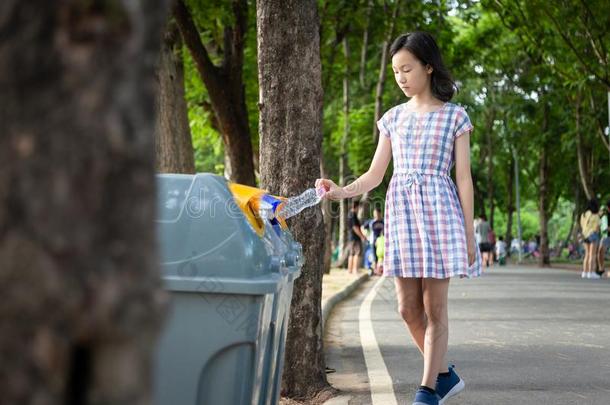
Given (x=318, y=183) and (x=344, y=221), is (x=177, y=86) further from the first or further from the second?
(x=344, y=221)

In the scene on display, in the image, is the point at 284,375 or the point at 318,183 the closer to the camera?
the point at 318,183

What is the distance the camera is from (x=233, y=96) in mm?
15906

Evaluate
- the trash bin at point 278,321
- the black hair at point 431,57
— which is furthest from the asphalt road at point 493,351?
the black hair at point 431,57

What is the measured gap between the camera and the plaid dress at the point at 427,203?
16.3 ft

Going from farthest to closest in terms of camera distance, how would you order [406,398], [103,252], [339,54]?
1. [339,54]
2. [406,398]
3. [103,252]

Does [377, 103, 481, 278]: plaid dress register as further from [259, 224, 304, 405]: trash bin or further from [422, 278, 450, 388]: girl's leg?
[259, 224, 304, 405]: trash bin

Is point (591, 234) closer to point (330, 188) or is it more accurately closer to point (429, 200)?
point (429, 200)

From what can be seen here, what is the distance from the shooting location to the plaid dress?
16.3 feet

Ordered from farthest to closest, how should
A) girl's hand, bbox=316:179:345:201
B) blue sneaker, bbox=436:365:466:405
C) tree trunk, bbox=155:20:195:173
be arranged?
1. tree trunk, bbox=155:20:195:173
2. blue sneaker, bbox=436:365:466:405
3. girl's hand, bbox=316:179:345:201

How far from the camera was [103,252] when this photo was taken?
1405mm

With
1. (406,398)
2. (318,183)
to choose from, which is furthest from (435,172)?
(406,398)

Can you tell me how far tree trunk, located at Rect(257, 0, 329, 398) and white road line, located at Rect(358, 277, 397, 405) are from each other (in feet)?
1.19

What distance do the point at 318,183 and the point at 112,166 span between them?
3.52 meters

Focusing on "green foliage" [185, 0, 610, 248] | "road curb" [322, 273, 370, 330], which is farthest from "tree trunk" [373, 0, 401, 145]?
"road curb" [322, 273, 370, 330]
